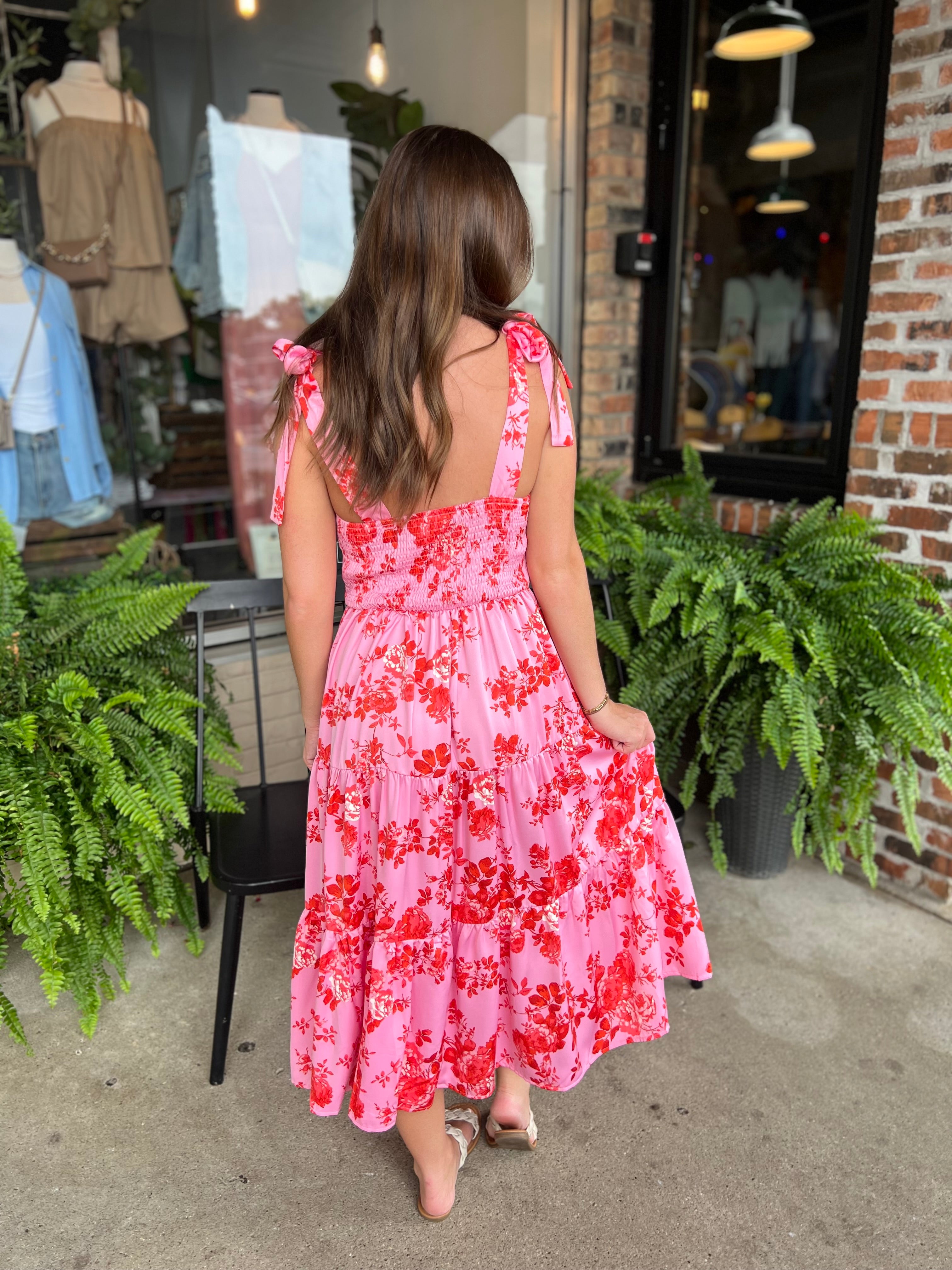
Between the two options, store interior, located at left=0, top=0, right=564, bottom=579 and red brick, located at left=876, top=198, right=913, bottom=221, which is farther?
store interior, located at left=0, top=0, right=564, bottom=579

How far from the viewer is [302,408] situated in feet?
4.34

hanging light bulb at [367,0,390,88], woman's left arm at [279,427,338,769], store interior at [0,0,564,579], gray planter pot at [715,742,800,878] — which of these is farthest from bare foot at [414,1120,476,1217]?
hanging light bulb at [367,0,390,88]

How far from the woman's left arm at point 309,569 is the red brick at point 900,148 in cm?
195

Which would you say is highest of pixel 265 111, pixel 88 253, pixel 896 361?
pixel 265 111

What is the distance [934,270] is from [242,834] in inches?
88.2

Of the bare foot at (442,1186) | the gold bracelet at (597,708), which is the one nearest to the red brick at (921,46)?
the gold bracelet at (597,708)

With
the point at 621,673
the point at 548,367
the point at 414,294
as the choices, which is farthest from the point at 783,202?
the point at 414,294

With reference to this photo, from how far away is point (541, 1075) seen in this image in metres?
1.50

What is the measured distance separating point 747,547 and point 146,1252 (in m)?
2.40

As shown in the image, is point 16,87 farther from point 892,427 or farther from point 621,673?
point 892,427

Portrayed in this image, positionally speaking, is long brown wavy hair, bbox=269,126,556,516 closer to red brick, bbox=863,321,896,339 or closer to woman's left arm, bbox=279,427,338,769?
woman's left arm, bbox=279,427,338,769

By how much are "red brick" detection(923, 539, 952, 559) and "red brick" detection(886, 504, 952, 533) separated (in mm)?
29

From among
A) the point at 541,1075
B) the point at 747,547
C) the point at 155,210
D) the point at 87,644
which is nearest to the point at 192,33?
the point at 155,210

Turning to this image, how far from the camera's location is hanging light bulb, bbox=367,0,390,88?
3.60 metres
